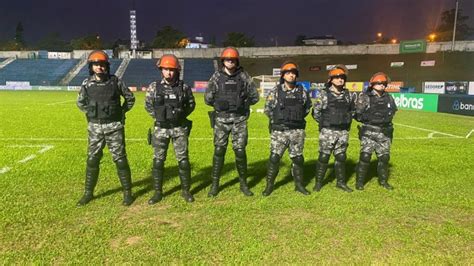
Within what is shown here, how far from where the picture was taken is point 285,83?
668 cm

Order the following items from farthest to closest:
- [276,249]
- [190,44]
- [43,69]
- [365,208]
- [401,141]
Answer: [190,44], [43,69], [401,141], [365,208], [276,249]

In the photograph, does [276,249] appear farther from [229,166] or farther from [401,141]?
[401,141]

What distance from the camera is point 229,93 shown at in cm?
653

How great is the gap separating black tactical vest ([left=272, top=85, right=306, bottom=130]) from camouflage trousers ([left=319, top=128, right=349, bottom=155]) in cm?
63

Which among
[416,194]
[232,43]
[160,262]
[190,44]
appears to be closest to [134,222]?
[160,262]

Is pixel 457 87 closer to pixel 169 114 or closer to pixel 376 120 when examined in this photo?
pixel 376 120

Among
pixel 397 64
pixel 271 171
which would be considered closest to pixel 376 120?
pixel 271 171

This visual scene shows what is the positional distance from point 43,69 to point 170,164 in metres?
62.9

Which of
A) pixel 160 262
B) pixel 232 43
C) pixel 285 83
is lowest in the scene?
pixel 160 262

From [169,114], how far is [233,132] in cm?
122

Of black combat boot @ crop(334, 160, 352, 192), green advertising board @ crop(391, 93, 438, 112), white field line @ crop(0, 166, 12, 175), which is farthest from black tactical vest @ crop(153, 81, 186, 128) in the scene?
green advertising board @ crop(391, 93, 438, 112)

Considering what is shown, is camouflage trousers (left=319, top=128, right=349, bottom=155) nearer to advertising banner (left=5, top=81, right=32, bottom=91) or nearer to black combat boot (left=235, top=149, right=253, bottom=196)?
black combat boot (left=235, top=149, right=253, bottom=196)

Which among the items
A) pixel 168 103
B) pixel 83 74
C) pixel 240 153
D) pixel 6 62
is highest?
pixel 6 62

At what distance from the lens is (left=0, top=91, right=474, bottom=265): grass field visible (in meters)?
4.62
